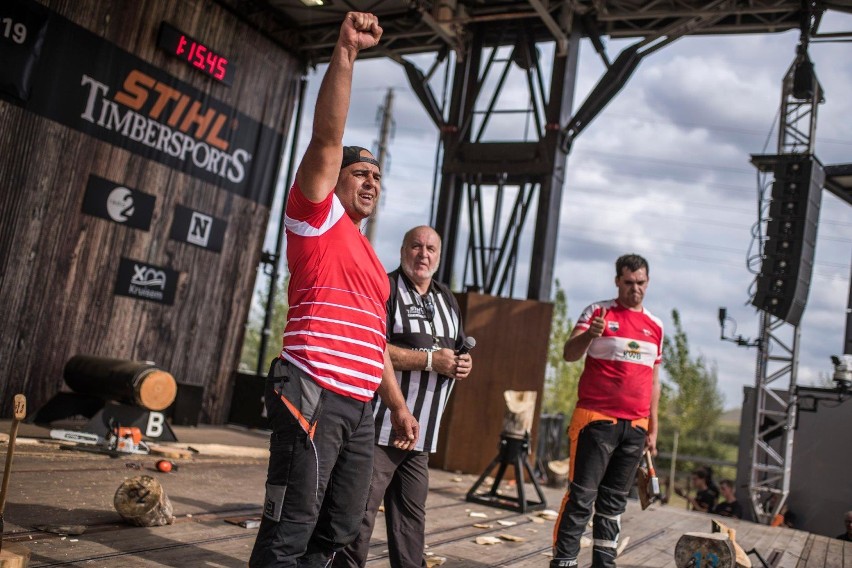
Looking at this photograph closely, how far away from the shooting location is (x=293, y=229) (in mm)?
2330

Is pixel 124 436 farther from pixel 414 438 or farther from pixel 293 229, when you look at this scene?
pixel 293 229

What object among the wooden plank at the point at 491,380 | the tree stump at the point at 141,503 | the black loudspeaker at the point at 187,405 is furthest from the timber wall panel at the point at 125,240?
the tree stump at the point at 141,503

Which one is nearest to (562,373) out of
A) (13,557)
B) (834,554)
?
(834,554)

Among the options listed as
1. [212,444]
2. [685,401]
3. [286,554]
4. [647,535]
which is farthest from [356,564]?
[685,401]

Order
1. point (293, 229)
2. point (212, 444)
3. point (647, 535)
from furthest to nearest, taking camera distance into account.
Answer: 1. point (212, 444)
2. point (647, 535)
3. point (293, 229)

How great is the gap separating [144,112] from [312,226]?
7802 millimetres

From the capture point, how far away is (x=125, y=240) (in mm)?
9078

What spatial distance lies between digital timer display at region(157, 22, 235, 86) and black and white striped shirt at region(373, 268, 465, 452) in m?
7.20

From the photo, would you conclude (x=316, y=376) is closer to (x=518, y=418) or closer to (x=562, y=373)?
(x=518, y=418)

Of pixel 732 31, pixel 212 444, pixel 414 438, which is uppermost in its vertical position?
pixel 732 31

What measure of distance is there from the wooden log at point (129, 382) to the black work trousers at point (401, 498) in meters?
4.44

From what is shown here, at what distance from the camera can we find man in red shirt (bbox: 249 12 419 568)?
2180 mm

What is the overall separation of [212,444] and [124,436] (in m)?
1.47

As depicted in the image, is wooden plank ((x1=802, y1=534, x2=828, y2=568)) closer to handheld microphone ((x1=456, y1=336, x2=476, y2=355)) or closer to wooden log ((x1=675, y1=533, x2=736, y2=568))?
wooden log ((x1=675, y1=533, x2=736, y2=568))
